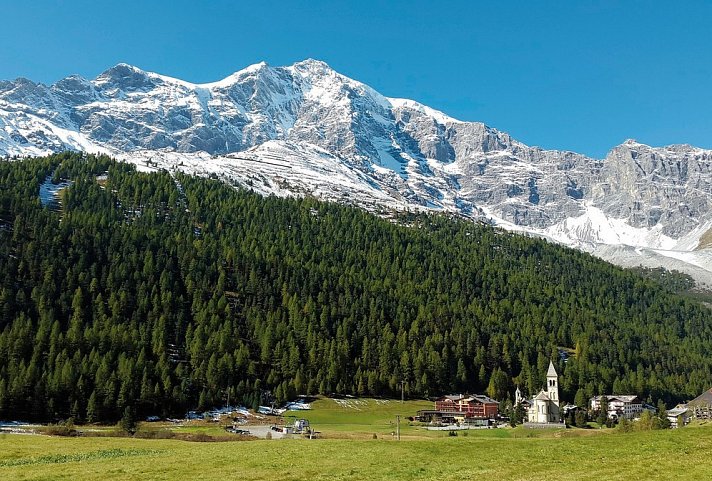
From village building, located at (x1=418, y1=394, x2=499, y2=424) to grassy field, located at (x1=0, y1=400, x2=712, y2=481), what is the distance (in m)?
92.5

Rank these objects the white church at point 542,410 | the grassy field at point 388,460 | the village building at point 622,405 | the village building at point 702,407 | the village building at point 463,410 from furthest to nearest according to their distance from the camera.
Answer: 1. the village building at point 622,405
2. the white church at point 542,410
3. the village building at point 463,410
4. the village building at point 702,407
5. the grassy field at point 388,460

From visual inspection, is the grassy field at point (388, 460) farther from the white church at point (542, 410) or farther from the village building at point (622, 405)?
the village building at point (622, 405)

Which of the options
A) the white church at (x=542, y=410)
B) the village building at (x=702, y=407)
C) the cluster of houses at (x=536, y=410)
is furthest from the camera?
the white church at (x=542, y=410)

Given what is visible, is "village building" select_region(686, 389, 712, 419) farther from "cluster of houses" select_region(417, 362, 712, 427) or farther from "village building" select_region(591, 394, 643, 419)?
"village building" select_region(591, 394, 643, 419)

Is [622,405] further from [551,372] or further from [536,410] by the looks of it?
[536,410]

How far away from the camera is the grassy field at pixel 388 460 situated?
36.7 m

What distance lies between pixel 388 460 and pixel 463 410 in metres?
116

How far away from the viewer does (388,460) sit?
4634 cm

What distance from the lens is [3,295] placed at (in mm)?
161875

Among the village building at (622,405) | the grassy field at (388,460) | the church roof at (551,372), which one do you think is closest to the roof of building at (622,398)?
the village building at (622,405)

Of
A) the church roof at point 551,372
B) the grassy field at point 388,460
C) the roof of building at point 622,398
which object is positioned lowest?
the grassy field at point 388,460

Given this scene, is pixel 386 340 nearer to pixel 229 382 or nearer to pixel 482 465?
pixel 229 382

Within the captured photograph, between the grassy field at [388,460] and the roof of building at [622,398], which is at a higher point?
the roof of building at [622,398]

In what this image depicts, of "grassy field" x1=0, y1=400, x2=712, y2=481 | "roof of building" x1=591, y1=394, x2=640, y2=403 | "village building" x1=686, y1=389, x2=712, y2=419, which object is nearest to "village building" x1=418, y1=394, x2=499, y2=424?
"roof of building" x1=591, y1=394, x2=640, y2=403
